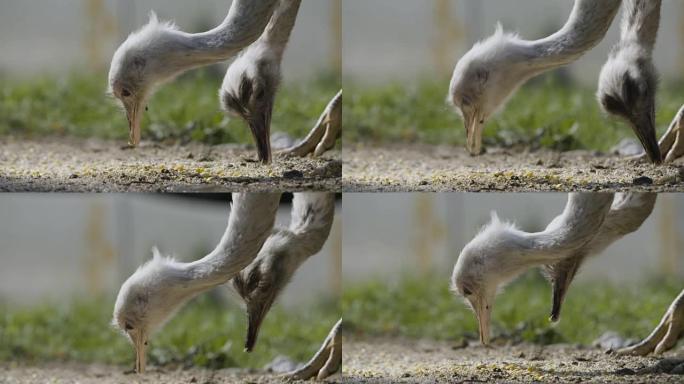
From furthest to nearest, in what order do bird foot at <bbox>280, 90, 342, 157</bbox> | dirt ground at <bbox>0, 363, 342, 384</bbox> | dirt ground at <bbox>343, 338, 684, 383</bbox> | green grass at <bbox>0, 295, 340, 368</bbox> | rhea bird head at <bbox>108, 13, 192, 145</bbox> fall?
green grass at <bbox>0, 295, 340, 368</bbox>, dirt ground at <bbox>0, 363, 342, 384</bbox>, bird foot at <bbox>280, 90, 342, 157</bbox>, dirt ground at <bbox>343, 338, 684, 383</bbox>, rhea bird head at <bbox>108, 13, 192, 145</bbox>

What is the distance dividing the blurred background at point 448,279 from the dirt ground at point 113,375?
0.68 metres

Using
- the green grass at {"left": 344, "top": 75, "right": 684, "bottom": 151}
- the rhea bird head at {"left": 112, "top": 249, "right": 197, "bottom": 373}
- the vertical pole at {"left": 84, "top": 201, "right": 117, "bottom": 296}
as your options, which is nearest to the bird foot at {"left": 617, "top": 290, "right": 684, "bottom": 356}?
the green grass at {"left": 344, "top": 75, "right": 684, "bottom": 151}

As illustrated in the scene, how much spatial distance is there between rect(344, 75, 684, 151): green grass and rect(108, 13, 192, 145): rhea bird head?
4.15 feet

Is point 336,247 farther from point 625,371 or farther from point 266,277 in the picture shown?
point 625,371

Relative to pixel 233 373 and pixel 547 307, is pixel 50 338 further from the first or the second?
pixel 547 307

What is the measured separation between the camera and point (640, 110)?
3.98 metres

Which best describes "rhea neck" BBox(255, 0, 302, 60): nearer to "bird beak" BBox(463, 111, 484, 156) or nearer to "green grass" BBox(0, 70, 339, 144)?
"green grass" BBox(0, 70, 339, 144)

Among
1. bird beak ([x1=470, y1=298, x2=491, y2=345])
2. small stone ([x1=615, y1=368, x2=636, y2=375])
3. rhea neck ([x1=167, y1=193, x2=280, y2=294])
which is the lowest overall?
small stone ([x1=615, y1=368, x2=636, y2=375])

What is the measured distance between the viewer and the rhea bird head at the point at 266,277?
13.5 feet

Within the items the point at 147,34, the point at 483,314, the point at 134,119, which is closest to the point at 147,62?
the point at 147,34

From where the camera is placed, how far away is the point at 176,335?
5082mm

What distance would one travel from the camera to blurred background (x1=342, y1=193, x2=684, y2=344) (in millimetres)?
5121

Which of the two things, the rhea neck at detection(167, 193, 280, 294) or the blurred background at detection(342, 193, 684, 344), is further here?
the blurred background at detection(342, 193, 684, 344)

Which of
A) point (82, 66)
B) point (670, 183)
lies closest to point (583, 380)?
point (670, 183)
